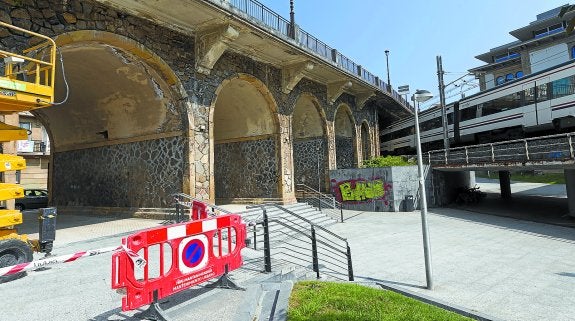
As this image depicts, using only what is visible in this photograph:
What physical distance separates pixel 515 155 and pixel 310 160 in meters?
9.93

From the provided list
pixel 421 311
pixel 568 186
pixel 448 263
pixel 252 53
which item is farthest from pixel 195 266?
pixel 568 186

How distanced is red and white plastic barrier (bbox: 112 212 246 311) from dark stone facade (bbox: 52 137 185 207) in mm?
6485

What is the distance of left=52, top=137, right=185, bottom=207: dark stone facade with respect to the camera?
1085 centimetres

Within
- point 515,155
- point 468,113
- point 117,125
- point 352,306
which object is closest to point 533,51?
point 468,113

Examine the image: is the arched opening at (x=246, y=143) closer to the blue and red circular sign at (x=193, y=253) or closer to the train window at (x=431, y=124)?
the blue and red circular sign at (x=193, y=253)

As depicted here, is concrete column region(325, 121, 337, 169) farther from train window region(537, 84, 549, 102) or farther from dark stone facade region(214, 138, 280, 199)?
train window region(537, 84, 549, 102)

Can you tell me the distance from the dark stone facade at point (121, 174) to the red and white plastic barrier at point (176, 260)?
649 centimetres

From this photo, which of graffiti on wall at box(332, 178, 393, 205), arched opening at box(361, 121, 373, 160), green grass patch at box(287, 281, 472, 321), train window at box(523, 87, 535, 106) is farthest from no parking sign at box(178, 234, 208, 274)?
arched opening at box(361, 121, 373, 160)

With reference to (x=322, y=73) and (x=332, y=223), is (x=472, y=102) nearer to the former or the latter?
(x=322, y=73)

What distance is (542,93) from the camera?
558 inches

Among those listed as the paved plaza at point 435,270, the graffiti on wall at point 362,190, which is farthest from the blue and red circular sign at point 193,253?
the graffiti on wall at point 362,190

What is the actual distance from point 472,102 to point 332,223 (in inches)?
451

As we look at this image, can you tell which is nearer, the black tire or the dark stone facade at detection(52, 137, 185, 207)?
the black tire

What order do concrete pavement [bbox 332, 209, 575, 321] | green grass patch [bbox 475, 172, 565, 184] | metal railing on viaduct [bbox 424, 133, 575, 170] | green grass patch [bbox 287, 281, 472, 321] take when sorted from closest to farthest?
green grass patch [bbox 287, 281, 472, 321], concrete pavement [bbox 332, 209, 575, 321], metal railing on viaduct [bbox 424, 133, 575, 170], green grass patch [bbox 475, 172, 565, 184]
